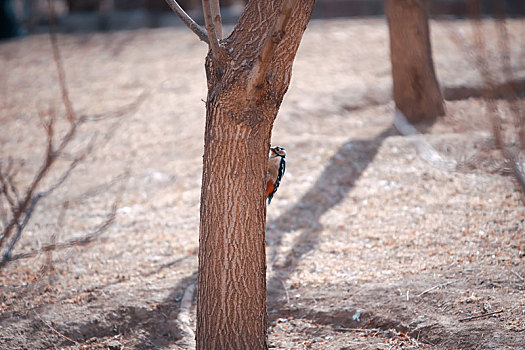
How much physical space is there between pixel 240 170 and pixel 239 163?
0.04 m

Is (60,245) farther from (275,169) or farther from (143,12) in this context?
(143,12)

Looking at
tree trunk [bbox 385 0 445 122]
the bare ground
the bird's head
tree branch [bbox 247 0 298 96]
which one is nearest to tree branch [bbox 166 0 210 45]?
tree branch [bbox 247 0 298 96]

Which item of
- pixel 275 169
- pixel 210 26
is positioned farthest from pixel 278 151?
pixel 210 26

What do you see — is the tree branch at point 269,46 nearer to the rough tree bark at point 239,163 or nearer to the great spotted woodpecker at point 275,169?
the rough tree bark at point 239,163

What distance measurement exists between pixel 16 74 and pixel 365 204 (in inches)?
328

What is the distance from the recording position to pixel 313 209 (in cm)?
562

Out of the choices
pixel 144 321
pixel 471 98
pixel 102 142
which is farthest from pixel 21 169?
pixel 471 98

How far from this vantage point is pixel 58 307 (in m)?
4.15

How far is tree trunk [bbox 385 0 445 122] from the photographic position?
691 centimetres

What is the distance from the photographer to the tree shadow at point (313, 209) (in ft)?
15.3

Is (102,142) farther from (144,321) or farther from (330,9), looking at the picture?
(330,9)

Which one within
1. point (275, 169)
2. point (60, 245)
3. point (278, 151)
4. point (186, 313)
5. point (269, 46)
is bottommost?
point (186, 313)

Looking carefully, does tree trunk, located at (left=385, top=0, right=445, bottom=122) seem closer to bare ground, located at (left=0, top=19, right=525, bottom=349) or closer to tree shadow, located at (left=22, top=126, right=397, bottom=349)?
bare ground, located at (left=0, top=19, right=525, bottom=349)

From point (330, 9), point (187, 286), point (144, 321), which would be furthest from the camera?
point (330, 9)
